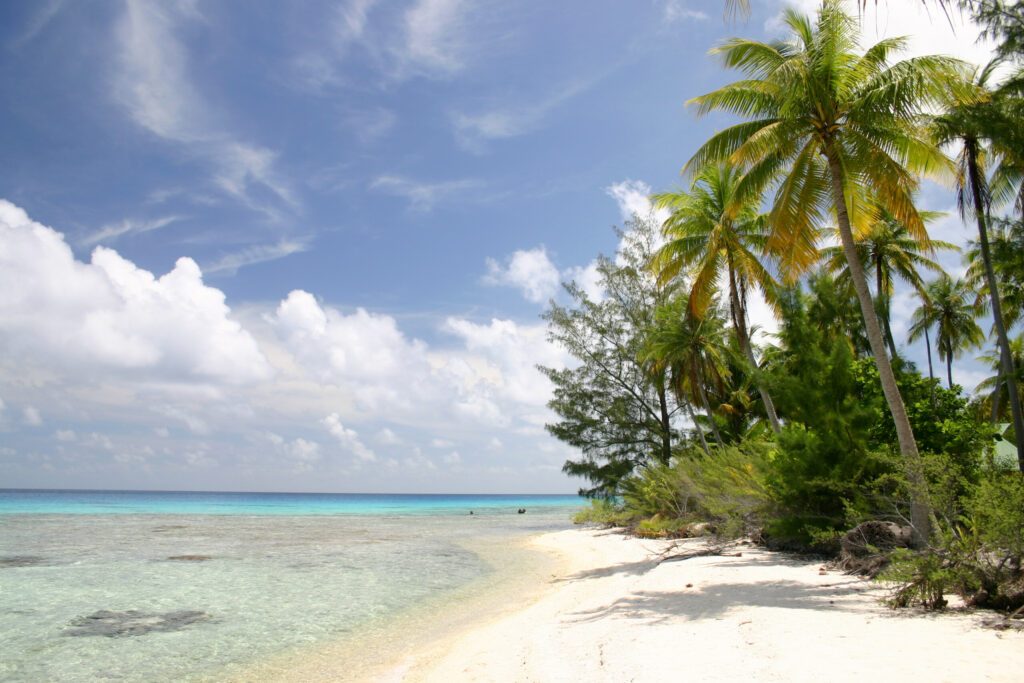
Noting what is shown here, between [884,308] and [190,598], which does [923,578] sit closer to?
[190,598]

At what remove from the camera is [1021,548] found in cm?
618

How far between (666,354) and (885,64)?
44.1 feet

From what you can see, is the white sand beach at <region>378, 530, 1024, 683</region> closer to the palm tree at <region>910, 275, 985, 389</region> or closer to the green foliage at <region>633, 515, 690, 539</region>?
the green foliage at <region>633, 515, 690, 539</region>

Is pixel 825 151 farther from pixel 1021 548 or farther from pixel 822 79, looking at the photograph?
pixel 1021 548

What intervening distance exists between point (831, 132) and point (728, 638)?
9.48 meters

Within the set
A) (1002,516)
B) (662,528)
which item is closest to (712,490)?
(662,528)

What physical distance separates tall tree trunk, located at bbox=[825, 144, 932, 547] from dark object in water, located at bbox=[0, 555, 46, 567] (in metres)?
20.2

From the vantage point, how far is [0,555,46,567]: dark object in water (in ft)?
54.1

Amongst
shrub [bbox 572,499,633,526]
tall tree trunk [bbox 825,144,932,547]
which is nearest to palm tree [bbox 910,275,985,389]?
shrub [bbox 572,499,633,526]

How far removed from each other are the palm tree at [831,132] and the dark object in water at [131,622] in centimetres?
1168

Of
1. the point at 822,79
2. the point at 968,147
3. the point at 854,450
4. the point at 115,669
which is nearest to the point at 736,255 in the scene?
the point at 968,147

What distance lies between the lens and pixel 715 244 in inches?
704

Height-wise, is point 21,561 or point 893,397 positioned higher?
point 893,397

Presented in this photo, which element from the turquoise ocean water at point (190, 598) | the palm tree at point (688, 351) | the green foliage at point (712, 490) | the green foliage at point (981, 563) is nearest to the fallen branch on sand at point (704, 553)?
the green foliage at point (712, 490)
